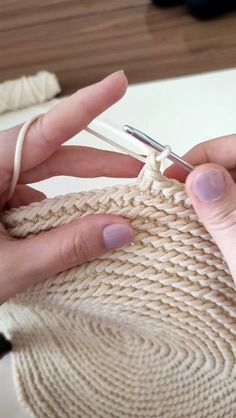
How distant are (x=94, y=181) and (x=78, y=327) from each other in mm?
203

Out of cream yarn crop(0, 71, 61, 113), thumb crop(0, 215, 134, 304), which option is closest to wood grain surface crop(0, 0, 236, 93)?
cream yarn crop(0, 71, 61, 113)

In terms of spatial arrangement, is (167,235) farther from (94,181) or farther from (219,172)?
(94,181)

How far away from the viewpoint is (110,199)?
487 mm

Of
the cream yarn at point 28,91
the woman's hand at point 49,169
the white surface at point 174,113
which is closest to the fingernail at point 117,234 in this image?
the woman's hand at point 49,169

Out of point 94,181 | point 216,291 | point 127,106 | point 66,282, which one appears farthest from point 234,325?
point 127,106

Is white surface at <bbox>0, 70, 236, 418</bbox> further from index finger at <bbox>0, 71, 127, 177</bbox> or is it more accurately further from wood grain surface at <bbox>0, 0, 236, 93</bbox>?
index finger at <bbox>0, 71, 127, 177</bbox>

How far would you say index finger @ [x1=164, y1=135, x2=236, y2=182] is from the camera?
0.55 m

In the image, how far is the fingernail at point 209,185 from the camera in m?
0.43

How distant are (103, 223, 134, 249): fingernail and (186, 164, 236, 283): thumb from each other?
6 centimetres

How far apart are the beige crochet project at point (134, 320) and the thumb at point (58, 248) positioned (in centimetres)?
2

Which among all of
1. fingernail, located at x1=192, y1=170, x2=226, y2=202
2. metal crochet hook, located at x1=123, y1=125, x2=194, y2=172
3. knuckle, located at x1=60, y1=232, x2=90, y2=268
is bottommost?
knuckle, located at x1=60, y1=232, x2=90, y2=268

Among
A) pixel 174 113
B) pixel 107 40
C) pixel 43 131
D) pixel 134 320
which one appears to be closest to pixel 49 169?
pixel 43 131

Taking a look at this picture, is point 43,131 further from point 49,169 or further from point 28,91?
point 28,91

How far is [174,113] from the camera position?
0.85m
